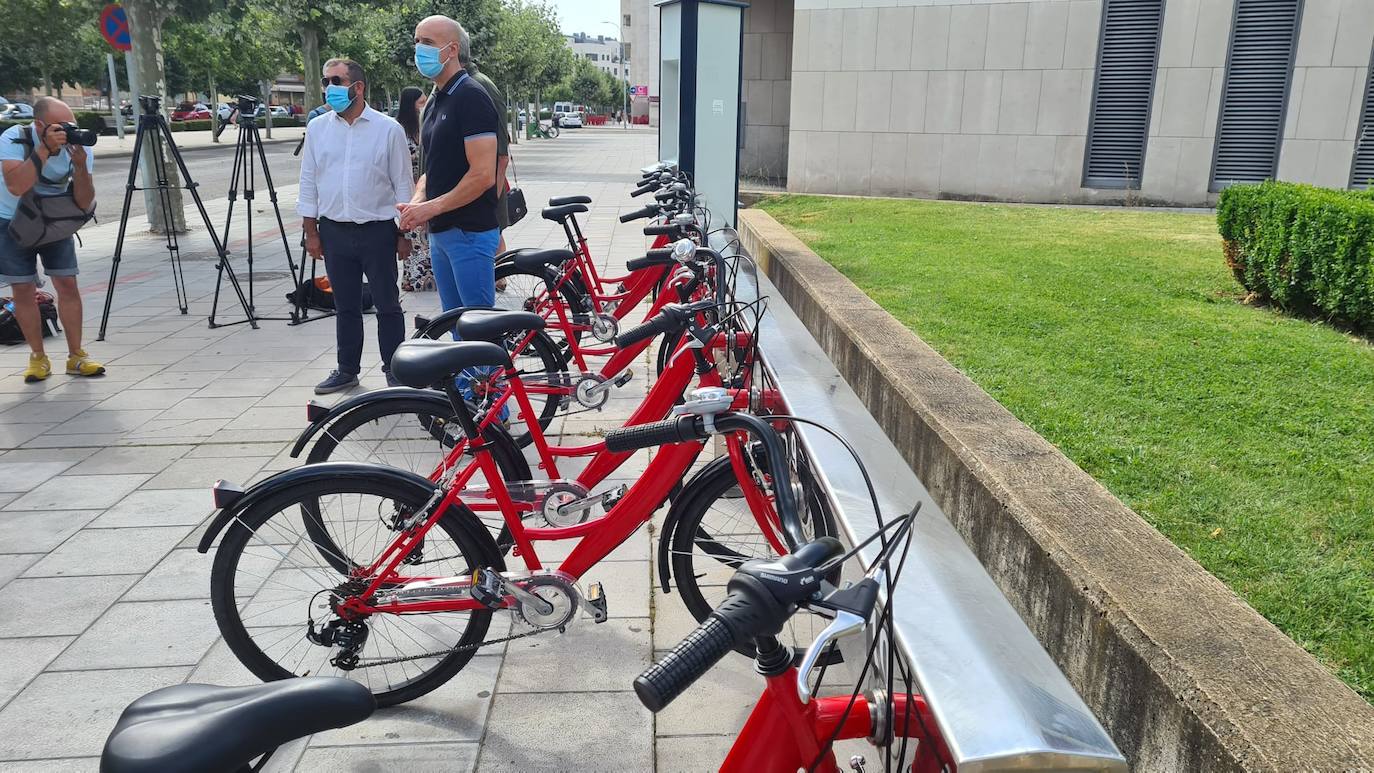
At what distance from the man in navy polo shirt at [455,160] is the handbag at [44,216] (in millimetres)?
2624

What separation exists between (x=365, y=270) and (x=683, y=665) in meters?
4.95

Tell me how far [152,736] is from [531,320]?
2228 mm

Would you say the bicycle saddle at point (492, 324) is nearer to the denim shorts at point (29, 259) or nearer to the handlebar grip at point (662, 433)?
the handlebar grip at point (662, 433)

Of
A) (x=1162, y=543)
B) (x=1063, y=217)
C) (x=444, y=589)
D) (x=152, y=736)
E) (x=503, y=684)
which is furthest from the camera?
(x=1063, y=217)

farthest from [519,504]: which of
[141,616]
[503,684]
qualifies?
[141,616]

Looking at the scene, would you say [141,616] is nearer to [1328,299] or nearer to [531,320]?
[531,320]

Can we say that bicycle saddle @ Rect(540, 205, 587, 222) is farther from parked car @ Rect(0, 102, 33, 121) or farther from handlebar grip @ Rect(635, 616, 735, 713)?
parked car @ Rect(0, 102, 33, 121)

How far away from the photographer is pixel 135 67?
11.6 meters

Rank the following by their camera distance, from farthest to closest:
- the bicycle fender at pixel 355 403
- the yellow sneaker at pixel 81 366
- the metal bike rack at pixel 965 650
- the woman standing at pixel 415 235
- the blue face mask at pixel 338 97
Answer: the woman standing at pixel 415 235
the yellow sneaker at pixel 81 366
the blue face mask at pixel 338 97
the bicycle fender at pixel 355 403
the metal bike rack at pixel 965 650

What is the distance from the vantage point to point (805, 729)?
5.86 feet

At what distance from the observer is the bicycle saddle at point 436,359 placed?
9.41 feet

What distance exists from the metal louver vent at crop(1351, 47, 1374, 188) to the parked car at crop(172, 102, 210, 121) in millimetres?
57917

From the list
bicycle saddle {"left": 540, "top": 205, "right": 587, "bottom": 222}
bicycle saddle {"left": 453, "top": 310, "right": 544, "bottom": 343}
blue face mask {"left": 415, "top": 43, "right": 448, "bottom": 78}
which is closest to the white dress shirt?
blue face mask {"left": 415, "top": 43, "right": 448, "bottom": 78}

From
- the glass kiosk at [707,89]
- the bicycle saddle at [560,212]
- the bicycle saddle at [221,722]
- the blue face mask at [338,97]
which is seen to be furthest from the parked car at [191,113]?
the bicycle saddle at [221,722]
